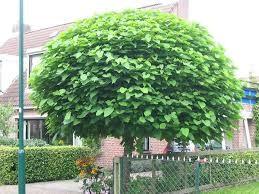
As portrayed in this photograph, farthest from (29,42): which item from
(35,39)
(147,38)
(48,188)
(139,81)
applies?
(139,81)

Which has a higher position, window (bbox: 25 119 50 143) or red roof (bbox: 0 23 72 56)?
red roof (bbox: 0 23 72 56)

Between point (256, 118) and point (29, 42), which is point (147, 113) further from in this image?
point (29, 42)

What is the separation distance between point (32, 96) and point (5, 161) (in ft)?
20.9

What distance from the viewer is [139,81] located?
7.15 m

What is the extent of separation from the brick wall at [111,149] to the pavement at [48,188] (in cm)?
281

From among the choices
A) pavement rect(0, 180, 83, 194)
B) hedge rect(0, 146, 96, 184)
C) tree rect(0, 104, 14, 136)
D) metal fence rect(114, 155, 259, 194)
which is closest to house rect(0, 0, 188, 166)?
hedge rect(0, 146, 96, 184)

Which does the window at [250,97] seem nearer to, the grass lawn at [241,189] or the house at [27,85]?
the house at [27,85]

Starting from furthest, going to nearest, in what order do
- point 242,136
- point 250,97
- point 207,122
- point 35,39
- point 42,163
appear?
point 35,39 → point 250,97 → point 242,136 → point 42,163 → point 207,122

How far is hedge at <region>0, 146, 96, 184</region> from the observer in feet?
47.3

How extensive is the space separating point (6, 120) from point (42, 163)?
446 centimetres

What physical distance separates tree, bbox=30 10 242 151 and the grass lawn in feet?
5.65

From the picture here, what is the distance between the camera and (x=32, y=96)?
8.69 m

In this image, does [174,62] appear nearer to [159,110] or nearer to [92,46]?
[159,110]

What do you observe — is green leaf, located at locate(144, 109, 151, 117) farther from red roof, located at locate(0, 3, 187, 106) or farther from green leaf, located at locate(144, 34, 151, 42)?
red roof, located at locate(0, 3, 187, 106)
